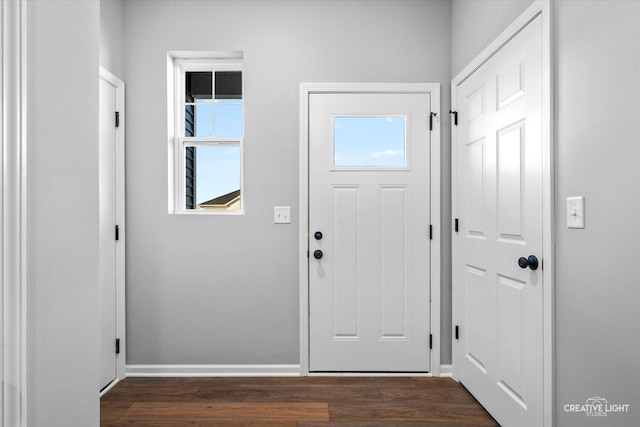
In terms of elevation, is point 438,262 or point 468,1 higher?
point 468,1

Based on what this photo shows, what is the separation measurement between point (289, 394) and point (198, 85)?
2243mm

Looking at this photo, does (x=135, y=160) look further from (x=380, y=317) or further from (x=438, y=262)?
(x=438, y=262)

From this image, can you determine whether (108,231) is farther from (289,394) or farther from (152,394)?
(289,394)

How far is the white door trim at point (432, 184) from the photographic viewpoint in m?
2.57

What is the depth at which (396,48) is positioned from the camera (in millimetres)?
2586

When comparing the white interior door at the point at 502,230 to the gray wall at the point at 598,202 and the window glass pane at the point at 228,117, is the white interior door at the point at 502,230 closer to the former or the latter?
the gray wall at the point at 598,202

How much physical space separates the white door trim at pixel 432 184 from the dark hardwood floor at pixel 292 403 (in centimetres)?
25

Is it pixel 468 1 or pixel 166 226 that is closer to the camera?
pixel 468 1

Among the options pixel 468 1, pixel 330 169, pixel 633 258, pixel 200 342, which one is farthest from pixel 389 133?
pixel 200 342

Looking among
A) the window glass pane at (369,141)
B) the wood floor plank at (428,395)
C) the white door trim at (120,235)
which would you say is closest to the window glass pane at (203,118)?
the white door trim at (120,235)

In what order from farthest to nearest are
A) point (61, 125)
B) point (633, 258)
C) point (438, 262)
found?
point (438, 262), point (633, 258), point (61, 125)

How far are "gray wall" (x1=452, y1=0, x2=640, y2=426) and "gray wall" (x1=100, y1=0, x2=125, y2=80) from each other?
8.13 ft

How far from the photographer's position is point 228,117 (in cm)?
273

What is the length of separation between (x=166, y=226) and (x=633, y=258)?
2505mm
